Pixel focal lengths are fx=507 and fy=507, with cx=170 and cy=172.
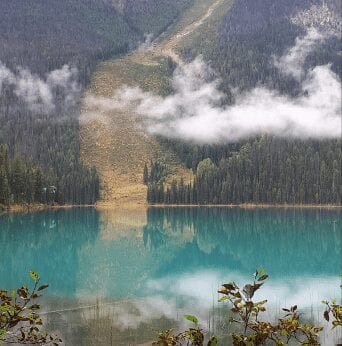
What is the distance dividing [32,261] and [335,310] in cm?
5392

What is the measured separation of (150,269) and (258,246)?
2700cm

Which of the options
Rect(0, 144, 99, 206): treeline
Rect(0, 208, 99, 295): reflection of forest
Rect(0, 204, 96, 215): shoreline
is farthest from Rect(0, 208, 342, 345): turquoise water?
Rect(0, 204, 96, 215): shoreline

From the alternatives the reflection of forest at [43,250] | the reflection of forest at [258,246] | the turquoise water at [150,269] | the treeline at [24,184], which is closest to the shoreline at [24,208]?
the treeline at [24,184]

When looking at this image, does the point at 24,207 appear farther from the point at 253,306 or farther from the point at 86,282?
the point at 253,306

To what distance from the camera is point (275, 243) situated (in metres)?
82.9

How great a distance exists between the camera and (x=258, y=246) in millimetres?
78750

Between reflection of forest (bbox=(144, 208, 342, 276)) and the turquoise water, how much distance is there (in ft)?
0.51

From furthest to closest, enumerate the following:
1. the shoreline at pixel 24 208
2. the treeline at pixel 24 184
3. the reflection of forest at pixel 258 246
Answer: the shoreline at pixel 24 208 → the treeline at pixel 24 184 → the reflection of forest at pixel 258 246

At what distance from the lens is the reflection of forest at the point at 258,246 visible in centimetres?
6031

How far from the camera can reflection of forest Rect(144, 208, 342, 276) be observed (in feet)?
198

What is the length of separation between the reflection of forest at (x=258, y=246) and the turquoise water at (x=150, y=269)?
0.15 meters

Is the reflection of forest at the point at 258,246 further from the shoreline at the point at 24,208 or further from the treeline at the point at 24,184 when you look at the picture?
the shoreline at the point at 24,208

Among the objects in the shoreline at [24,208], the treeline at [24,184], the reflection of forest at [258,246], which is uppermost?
the treeline at [24,184]

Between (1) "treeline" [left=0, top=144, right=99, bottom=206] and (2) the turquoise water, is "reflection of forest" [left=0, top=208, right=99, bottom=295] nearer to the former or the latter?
(2) the turquoise water
